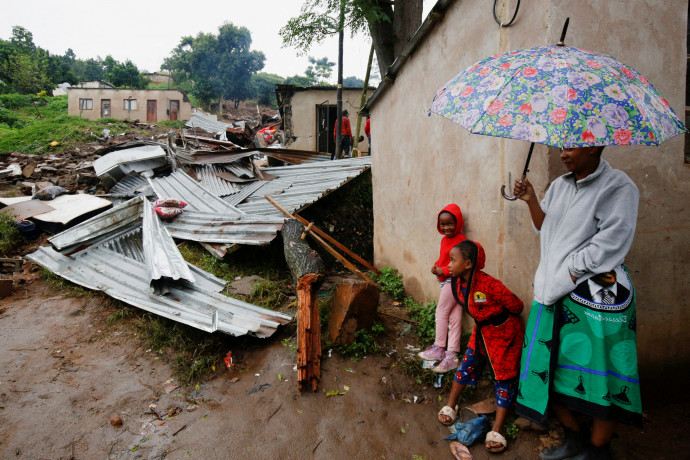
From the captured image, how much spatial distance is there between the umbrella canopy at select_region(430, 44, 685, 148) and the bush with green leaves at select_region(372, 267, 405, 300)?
3.08m

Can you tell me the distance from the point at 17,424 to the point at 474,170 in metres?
4.31

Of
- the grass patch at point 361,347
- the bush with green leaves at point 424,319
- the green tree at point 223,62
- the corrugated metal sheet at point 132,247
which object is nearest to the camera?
the grass patch at point 361,347

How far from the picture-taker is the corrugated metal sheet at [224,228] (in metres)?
5.84

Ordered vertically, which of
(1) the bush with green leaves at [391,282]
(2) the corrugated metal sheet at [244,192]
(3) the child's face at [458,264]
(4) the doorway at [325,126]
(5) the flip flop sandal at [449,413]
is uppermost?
(4) the doorway at [325,126]

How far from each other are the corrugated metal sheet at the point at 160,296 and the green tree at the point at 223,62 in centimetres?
3716

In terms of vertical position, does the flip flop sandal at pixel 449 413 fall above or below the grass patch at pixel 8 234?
below

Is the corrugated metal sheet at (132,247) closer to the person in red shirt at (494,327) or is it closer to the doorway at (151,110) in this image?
the person in red shirt at (494,327)

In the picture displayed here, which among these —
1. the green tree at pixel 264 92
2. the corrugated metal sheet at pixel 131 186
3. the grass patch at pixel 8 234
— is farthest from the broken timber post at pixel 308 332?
the green tree at pixel 264 92

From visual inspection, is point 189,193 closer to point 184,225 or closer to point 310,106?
point 184,225

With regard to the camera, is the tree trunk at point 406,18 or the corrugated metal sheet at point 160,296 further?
the tree trunk at point 406,18

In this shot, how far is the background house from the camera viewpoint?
588 inches

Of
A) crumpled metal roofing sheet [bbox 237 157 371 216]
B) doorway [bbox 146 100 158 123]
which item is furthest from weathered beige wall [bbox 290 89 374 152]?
doorway [bbox 146 100 158 123]

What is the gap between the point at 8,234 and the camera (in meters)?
6.75

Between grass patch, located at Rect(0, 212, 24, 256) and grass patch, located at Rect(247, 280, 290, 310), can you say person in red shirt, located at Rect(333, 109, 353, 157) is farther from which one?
grass patch, located at Rect(0, 212, 24, 256)
